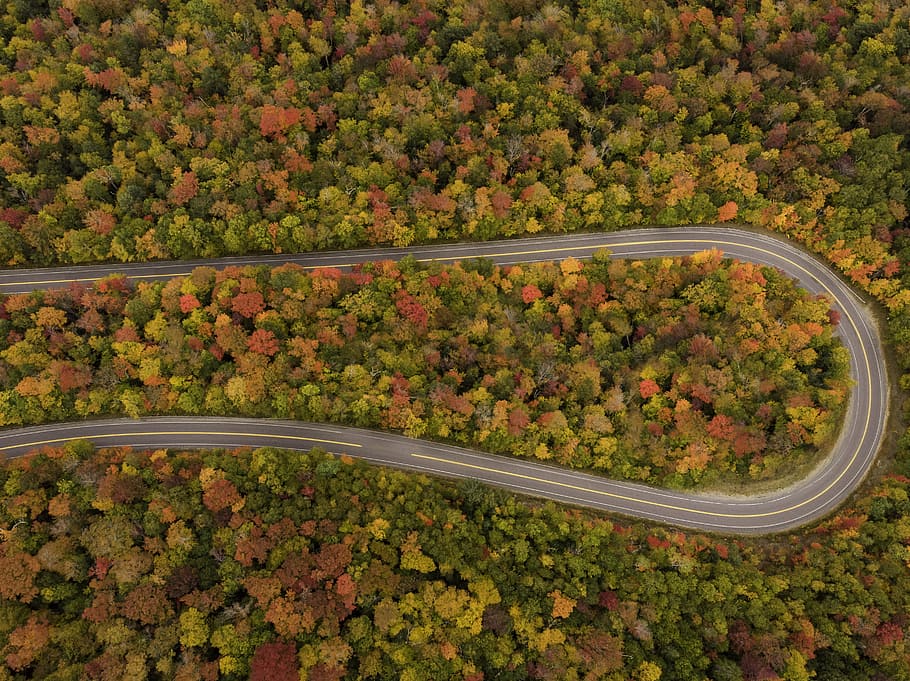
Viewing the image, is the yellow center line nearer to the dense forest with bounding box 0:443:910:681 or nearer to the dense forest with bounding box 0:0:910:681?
the dense forest with bounding box 0:0:910:681

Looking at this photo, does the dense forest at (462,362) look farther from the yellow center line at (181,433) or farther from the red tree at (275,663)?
the red tree at (275,663)

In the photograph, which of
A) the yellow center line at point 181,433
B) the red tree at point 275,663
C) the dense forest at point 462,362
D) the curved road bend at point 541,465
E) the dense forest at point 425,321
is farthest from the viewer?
the yellow center line at point 181,433

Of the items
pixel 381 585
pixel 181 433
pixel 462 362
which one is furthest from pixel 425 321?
pixel 181 433

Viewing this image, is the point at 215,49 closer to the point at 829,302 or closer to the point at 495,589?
the point at 495,589

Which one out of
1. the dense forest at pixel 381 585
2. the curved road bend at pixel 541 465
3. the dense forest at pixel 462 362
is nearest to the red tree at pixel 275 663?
the dense forest at pixel 381 585

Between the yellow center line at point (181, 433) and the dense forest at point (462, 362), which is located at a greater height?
the dense forest at point (462, 362)

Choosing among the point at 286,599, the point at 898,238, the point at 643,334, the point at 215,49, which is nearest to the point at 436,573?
the point at 286,599

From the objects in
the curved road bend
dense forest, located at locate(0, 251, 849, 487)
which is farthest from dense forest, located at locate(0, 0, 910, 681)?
the curved road bend
